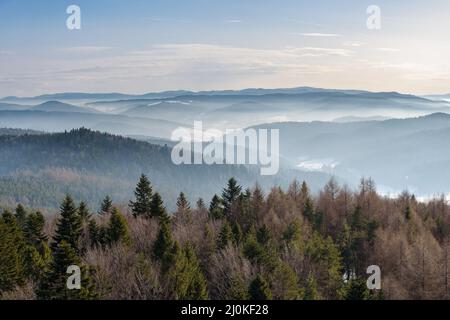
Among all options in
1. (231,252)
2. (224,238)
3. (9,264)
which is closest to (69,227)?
(9,264)

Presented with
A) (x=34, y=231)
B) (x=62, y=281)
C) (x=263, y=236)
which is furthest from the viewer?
(x=34, y=231)

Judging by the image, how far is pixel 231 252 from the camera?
43844mm

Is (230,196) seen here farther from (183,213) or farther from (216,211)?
(183,213)

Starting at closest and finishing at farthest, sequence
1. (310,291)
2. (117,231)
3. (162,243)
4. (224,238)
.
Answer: (310,291)
(162,243)
(117,231)
(224,238)

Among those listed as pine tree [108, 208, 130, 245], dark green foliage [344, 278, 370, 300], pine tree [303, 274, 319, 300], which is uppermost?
pine tree [108, 208, 130, 245]

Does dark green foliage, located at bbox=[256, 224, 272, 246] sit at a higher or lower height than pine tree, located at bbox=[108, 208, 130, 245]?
lower

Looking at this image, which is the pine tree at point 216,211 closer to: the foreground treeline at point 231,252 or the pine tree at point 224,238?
the foreground treeline at point 231,252

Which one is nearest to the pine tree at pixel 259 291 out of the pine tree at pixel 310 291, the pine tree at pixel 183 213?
the pine tree at pixel 310 291

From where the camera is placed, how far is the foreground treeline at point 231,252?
35.6 meters

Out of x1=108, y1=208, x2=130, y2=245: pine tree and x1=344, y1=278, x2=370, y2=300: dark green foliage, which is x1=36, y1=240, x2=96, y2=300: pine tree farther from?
x1=344, y1=278, x2=370, y2=300: dark green foliage

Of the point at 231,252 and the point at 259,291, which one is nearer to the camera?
the point at 259,291

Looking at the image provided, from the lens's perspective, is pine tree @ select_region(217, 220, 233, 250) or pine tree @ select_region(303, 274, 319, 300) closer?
pine tree @ select_region(303, 274, 319, 300)

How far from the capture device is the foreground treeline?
3562 cm

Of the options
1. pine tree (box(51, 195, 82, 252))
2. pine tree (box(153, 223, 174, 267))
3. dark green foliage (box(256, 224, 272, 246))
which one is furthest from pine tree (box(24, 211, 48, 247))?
dark green foliage (box(256, 224, 272, 246))
